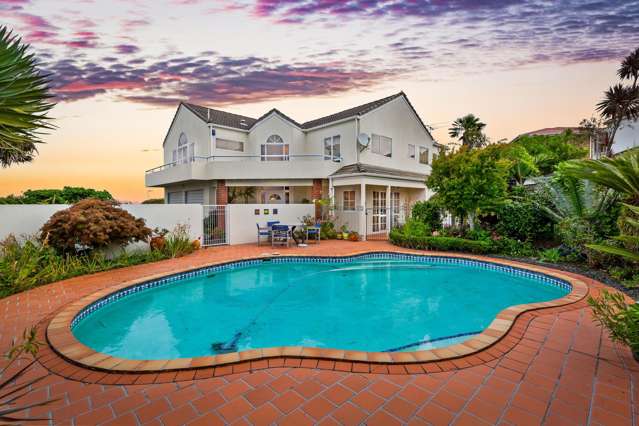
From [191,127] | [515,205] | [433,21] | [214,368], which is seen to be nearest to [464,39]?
[433,21]

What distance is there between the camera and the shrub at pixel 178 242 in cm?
1098

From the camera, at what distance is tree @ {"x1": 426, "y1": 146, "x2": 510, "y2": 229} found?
441 inches

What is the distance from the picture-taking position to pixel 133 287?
23.9 feet

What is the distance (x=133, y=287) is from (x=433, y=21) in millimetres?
10787

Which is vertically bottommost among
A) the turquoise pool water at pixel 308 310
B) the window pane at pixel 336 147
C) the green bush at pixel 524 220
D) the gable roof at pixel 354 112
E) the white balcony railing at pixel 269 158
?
the turquoise pool water at pixel 308 310

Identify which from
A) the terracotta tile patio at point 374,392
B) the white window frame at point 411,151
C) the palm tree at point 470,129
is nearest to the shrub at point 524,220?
the terracotta tile patio at point 374,392

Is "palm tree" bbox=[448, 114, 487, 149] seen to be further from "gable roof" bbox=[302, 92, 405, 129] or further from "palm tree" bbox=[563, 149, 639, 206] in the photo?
"palm tree" bbox=[563, 149, 639, 206]

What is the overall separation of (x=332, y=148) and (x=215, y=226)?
29.1ft

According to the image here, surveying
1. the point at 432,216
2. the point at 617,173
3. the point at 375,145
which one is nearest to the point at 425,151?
the point at 375,145

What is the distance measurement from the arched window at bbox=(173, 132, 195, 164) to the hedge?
16272 millimetres

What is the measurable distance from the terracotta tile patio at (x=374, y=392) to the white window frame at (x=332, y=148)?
50.0 feet

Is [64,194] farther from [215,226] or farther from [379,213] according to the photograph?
[379,213]

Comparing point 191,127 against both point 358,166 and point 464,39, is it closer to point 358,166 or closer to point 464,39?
point 358,166

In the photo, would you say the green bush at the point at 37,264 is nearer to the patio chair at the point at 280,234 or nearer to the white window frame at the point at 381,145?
the patio chair at the point at 280,234
